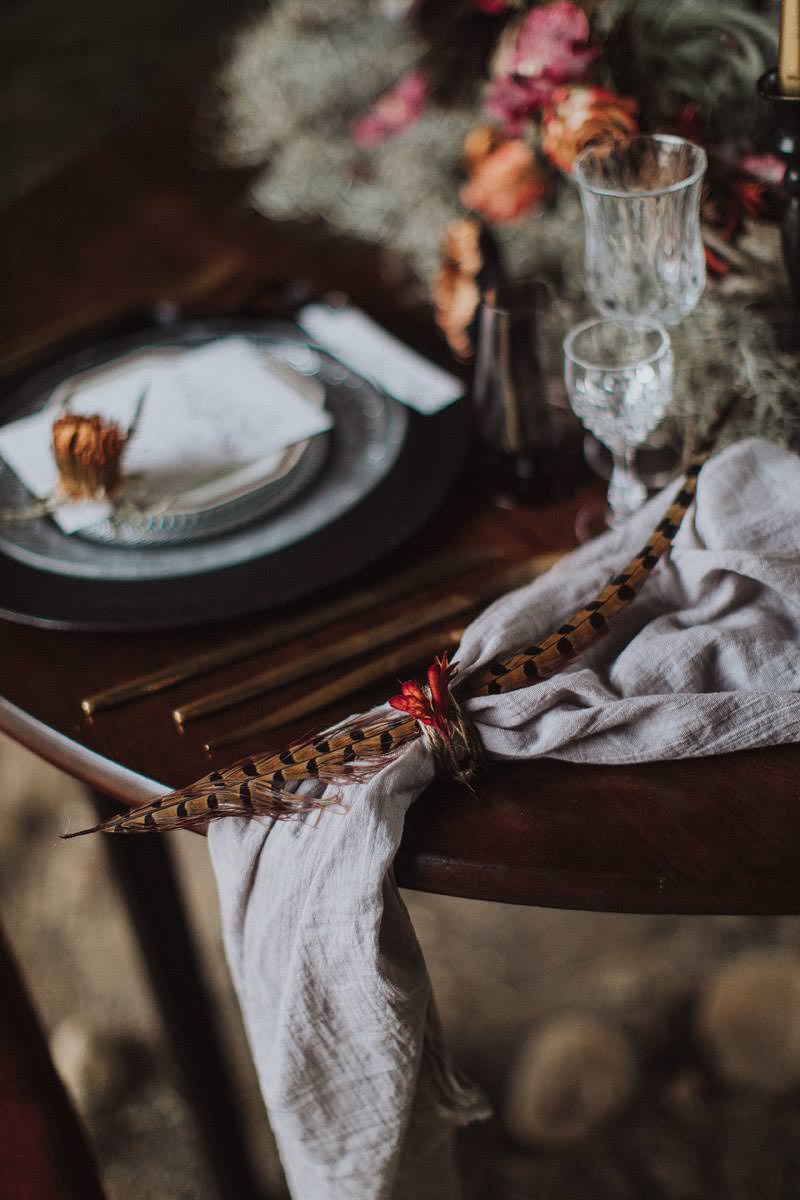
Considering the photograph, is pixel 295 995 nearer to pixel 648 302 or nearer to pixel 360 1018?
pixel 360 1018

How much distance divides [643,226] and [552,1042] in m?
0.80

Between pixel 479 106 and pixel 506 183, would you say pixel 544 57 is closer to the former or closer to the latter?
pixel 506 183

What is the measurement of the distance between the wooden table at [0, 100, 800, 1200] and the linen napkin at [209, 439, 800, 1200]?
2 cm

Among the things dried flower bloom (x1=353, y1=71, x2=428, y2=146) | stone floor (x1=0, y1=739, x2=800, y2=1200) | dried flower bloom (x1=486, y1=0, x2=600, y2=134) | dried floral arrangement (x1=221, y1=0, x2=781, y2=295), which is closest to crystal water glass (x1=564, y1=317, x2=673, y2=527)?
dried floral arrangement (x1=221, y1=0, x2=781, y2=295)

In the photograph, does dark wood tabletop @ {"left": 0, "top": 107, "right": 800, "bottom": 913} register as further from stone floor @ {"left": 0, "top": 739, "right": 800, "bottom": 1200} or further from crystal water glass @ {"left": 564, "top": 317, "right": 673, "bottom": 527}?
stone floor @ {"left": 0, "top": 739, "right": 800, "bottom": 1200}

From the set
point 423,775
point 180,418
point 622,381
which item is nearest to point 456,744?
point 423,775

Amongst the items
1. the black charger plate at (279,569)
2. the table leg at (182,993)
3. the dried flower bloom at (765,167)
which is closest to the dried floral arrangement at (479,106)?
Answer: the dried flower bloom at (765,167)

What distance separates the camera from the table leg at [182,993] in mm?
975

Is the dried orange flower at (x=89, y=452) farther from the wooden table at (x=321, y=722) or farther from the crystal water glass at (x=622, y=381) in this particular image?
the crystal water glass at (x=622, y=381)

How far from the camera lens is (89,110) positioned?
232 cm

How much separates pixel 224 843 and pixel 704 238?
49 centimetres

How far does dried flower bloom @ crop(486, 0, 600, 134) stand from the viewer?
2.65 feet

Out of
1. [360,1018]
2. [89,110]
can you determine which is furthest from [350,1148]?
[89,110]

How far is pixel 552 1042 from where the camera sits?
119cm
